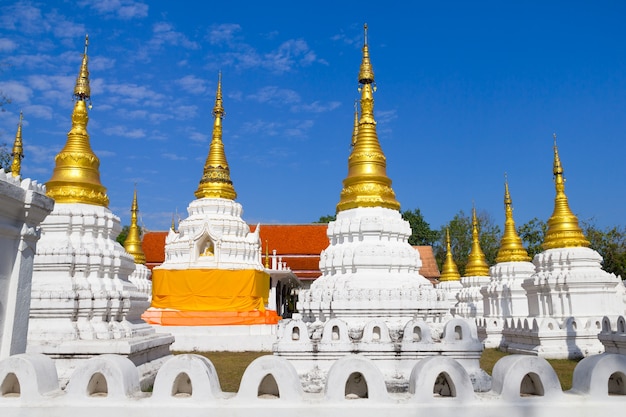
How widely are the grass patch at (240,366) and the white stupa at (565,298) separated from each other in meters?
0.79

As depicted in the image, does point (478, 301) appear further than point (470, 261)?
No

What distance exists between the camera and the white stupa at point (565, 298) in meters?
14.3

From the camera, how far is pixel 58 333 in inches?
359

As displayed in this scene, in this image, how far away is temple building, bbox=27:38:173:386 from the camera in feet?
29.4

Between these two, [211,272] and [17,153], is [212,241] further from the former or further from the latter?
[17,153]

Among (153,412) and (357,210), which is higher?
(357,210)

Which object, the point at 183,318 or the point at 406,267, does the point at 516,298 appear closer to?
the point at 406,267

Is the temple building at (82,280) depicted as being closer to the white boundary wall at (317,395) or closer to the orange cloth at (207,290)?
the white boundary wall at (317,395)

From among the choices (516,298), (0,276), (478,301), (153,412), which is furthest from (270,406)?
(478,301)

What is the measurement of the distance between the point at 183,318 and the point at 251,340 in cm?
282

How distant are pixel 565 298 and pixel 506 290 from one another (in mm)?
4724

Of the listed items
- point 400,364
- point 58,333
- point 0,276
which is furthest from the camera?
point 58,333

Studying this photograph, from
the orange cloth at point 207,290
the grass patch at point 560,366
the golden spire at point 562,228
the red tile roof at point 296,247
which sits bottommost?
the grass patch at point 560,366

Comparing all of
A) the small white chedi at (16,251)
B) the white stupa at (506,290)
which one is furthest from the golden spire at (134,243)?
the small white chedi at (16,251)
